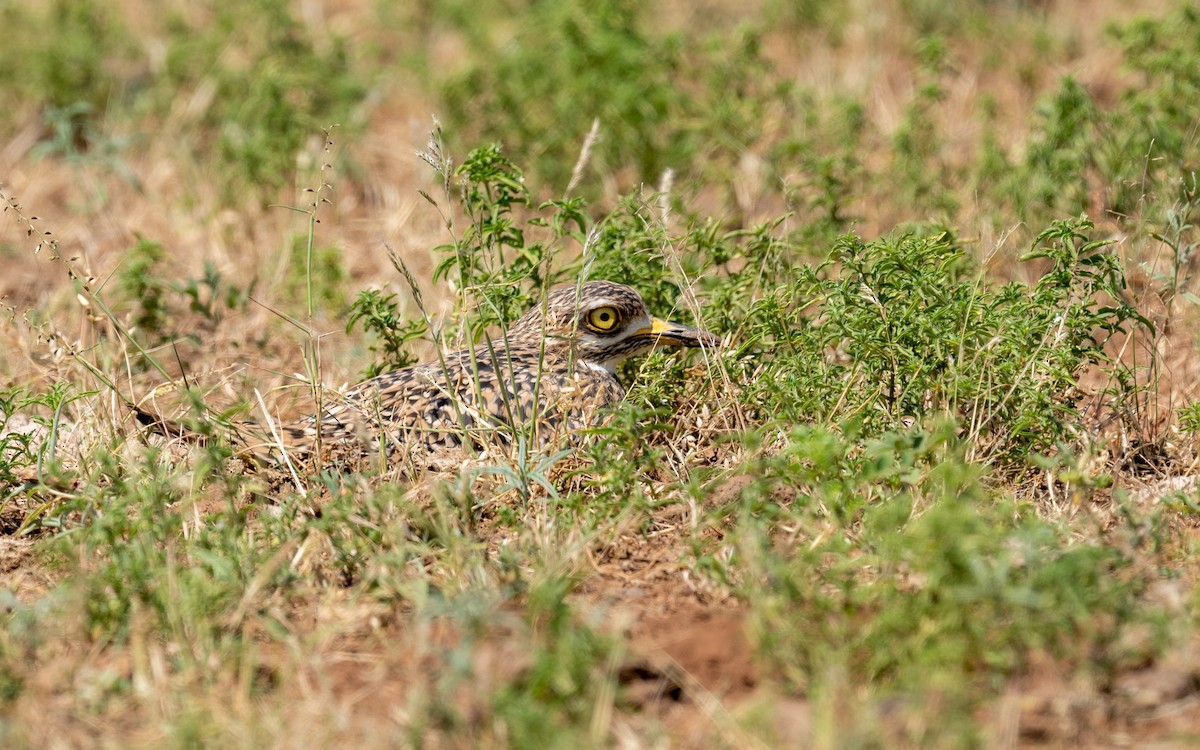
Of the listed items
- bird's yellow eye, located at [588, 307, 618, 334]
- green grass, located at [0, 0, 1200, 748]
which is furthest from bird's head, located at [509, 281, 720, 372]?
green grass, located at [0, 0, 1200, 748]

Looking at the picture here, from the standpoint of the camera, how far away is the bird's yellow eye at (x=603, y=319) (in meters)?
5.39

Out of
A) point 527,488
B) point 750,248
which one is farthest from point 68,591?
point 750,248

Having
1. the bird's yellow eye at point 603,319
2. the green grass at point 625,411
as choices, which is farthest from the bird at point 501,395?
the green grass at point 625,411

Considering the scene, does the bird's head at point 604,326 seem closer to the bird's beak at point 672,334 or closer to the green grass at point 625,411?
the bird's beak at point 672,334

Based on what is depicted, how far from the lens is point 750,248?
18.8 ft

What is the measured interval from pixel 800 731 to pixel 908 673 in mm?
291

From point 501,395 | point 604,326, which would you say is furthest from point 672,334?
point 501,395

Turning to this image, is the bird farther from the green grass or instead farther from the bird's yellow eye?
the green grass

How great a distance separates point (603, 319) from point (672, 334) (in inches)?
10.5

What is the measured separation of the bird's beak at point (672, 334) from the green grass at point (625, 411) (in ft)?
0.25

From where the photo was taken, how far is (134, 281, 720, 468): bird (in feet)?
16.0

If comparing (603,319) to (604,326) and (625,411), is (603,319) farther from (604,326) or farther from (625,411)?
(625,411)

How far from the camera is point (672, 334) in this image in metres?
5.44

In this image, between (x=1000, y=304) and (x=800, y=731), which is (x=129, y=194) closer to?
(x=1000, y=304)
